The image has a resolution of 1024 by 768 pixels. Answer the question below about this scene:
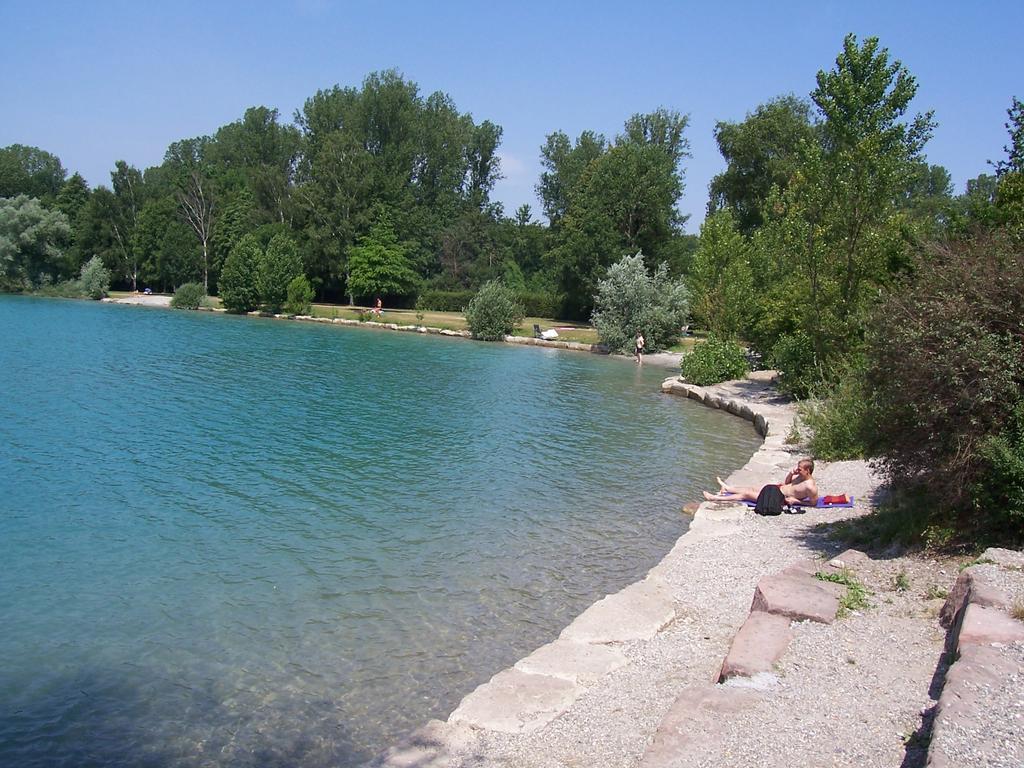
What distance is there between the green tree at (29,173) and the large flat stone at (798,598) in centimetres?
8576

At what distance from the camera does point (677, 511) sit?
13.2 meters

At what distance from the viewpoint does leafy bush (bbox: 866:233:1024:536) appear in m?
7.87

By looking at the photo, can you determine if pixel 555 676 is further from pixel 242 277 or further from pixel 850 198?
pixel 242 277

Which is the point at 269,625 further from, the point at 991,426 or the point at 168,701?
the point at 991,426

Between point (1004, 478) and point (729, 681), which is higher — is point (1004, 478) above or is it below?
above

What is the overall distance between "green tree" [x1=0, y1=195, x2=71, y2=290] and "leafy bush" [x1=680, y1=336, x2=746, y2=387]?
6034 cm

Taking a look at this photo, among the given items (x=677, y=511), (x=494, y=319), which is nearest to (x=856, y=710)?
(x=677, y=511)

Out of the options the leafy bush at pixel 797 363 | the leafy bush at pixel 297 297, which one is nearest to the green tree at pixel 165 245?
the leafy bush at pixel 297 297

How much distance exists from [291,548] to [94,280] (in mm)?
65167

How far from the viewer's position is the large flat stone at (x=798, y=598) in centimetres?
704

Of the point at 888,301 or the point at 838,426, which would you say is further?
the point at 838,426

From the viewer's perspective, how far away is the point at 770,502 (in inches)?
484

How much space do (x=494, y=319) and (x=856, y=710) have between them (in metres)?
42.5

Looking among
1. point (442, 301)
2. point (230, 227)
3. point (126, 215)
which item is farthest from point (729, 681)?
point (126, 215)
